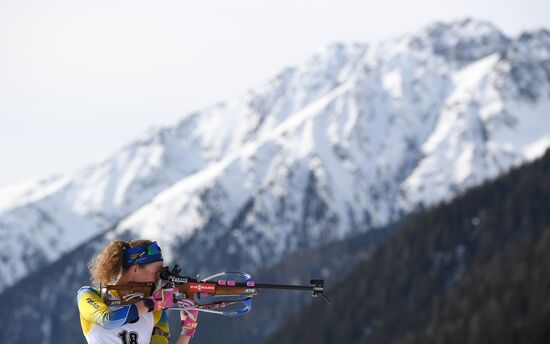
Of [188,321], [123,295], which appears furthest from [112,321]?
[188,321]

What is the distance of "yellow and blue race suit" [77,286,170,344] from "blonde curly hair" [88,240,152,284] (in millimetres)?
132

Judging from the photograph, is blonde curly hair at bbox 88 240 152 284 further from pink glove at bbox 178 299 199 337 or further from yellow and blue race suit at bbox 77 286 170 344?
pink glove at bbox 178 299 199 337

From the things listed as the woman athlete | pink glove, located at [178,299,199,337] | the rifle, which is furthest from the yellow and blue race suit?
pink glove, located at [178,299,199,337]

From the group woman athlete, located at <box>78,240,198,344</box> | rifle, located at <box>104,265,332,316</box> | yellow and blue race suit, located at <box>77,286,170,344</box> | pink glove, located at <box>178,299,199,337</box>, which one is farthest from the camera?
pink glove, located at <box>178,299,199,337</box>

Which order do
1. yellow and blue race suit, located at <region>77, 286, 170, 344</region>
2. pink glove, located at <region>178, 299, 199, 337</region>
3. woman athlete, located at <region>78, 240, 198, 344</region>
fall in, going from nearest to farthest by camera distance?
1. yellow and blue race suit, located at <region>77, 286, 170, 344</region>
2. woman athlete, located at <region>78, 240, 198, 344</region>
3. pink glove, located at <region>178, 299, 199, 337</region>

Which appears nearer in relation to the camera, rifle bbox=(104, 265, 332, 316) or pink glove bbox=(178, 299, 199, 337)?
rifle bbox=(104, 265, 332, 316)

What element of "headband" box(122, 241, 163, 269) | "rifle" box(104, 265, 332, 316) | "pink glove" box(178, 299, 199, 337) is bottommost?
"pink glove" box(178, 299, 199, 337)

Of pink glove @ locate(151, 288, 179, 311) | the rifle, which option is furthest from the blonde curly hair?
pink glove @ locate(151, 288, 179, 311)

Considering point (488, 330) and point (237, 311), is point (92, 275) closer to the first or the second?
point (237, 311)

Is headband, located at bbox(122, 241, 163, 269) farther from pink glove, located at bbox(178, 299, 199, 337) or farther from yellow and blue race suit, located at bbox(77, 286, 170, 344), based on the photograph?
pink glove, located at bbox(178, 299, 199, 337)

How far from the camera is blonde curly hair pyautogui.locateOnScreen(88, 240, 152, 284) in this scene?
344 inches

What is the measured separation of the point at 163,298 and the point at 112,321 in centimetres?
49

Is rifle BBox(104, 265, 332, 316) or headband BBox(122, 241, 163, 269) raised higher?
headband BBox(122, 241, 163, 269)

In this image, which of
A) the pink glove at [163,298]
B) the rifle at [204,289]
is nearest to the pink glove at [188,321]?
the rifle at [204,289]
